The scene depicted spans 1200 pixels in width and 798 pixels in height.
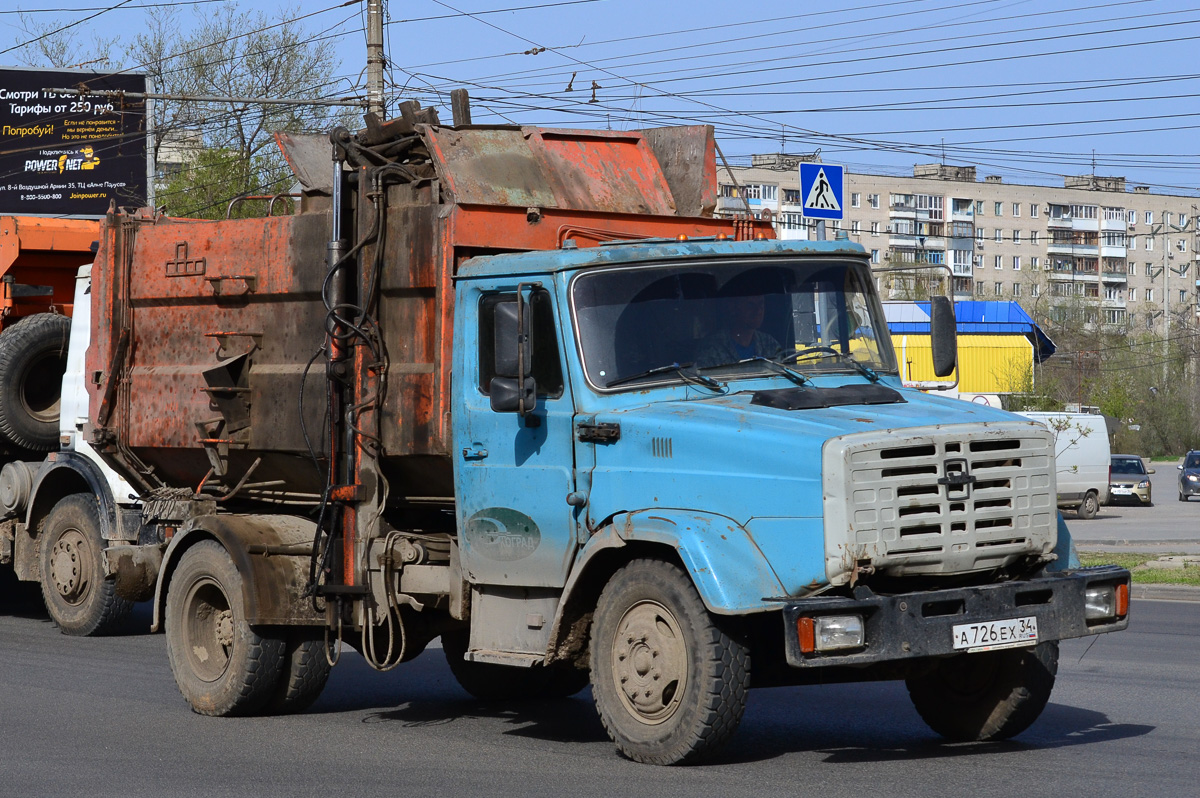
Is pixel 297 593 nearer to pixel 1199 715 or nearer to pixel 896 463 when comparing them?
pixel 896 463

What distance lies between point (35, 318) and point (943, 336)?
881cm

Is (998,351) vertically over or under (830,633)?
over

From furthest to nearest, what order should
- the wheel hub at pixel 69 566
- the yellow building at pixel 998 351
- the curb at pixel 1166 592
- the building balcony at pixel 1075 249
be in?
1. the building balcony at pixel 1075 249
2. the yellow building at pixel 998 351
3. the curb at pixel 1166 592
4. the wheel hub at pixel 69 566

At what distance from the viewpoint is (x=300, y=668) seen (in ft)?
29.7

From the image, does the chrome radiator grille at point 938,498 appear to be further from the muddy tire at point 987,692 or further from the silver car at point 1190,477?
the silver car at point 1190,477

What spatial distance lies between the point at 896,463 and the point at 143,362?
570 centimetres

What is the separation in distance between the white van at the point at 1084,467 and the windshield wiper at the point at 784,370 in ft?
95.8

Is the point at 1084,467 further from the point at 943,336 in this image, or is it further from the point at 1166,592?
the point at 943,336

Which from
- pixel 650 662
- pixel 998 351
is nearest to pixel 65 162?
pixel 650 662

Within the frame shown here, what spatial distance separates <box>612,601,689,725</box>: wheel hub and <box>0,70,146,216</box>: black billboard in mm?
30353

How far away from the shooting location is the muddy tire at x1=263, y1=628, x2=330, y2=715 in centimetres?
904

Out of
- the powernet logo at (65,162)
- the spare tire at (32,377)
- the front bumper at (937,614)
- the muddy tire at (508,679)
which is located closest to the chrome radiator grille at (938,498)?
the front bumper at (937,614)

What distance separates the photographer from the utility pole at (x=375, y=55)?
23.3 metres

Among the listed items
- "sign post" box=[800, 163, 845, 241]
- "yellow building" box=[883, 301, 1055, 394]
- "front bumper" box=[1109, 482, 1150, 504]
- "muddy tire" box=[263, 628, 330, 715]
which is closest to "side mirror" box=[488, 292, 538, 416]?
"muddy tire" box=[263, 628, 330, 715]
